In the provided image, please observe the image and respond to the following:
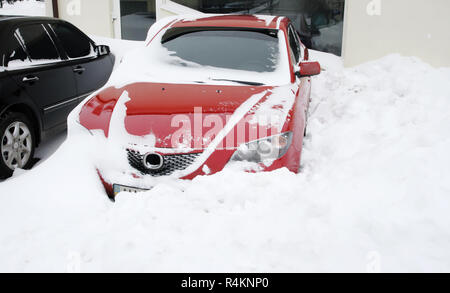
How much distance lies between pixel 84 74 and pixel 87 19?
5641mm

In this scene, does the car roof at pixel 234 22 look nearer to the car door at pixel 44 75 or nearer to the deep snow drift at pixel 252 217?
the car door at pixel 44 75

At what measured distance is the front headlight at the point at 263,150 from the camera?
293cm

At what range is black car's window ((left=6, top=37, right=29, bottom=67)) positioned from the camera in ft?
12.9

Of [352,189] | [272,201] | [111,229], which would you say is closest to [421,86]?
[352,189]

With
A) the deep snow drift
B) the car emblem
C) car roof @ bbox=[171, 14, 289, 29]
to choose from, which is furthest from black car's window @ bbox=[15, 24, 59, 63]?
the car emblem

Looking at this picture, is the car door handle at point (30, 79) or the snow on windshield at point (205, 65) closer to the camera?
the snow on windshield at point (205, 65)

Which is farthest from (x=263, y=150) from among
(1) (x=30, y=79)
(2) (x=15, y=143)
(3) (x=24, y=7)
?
(3) (x=24, y=7)

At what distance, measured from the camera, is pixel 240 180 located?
288cm

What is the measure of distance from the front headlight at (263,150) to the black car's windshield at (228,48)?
3.75 ft

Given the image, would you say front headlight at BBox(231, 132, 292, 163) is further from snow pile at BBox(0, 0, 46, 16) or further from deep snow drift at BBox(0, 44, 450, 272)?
snow pile at BBox(0, 0, 46, 16)

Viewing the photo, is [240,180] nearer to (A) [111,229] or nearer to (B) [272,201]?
(B) [272,201]

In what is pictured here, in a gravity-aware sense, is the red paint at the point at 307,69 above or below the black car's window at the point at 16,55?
below

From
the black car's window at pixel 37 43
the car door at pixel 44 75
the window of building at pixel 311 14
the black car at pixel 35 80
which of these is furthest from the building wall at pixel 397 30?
the black car's window at pixel 37 43

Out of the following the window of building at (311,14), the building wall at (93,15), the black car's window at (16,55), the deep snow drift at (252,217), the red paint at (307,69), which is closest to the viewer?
the deep snow drift at (252,217)
